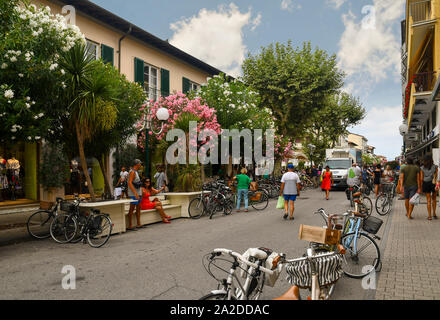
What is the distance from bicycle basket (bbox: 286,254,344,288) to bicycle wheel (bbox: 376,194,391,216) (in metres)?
9.10

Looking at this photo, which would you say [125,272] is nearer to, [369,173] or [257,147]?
[257,147]

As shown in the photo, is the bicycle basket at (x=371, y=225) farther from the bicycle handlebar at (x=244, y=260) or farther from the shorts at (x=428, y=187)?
the shorts at (x=428, y=187)

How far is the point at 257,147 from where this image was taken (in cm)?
1975

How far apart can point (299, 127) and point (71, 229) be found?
20.5 m

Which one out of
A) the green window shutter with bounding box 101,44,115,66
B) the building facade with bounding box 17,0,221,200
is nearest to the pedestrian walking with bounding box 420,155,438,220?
the building facade with bounding box 17,0,221,200

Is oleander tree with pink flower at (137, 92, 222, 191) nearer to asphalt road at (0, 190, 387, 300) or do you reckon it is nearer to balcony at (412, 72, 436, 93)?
asphalt road at (0, 190, 387, 300)

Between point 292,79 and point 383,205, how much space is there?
13.5m

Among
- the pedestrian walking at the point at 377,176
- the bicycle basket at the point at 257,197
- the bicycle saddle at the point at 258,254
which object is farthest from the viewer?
the pedestrian walking at the point at 377,176

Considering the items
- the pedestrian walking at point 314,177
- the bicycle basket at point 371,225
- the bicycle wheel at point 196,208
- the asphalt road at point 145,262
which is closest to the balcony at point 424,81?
the pedestrian walking at point 314,177

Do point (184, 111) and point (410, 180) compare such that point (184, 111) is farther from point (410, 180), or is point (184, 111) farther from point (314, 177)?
point (314, 177)

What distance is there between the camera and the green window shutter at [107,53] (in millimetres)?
14625

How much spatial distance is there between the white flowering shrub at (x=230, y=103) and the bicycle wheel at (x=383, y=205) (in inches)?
295

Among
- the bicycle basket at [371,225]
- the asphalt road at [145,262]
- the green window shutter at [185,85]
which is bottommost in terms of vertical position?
the asphalt road at [145,262]
